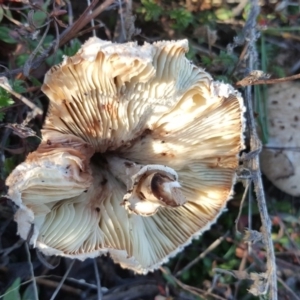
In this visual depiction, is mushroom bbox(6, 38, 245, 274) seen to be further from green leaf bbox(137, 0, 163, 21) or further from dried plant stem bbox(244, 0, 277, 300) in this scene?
green leaf bbox(137, 0, 163, 21)

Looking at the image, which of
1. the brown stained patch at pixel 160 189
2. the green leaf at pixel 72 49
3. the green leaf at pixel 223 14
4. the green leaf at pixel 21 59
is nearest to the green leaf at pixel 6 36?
the green leaf at pixel 21 59

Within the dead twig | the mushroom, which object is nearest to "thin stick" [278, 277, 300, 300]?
the dead twig

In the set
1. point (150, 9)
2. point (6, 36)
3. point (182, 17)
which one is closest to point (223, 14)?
point (182, 17)

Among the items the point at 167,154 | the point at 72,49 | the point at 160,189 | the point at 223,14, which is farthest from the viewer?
the point at 223,14

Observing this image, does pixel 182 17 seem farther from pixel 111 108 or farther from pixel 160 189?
pixel 160 189

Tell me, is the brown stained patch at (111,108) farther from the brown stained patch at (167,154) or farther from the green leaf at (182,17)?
the green leaf at (182,17)

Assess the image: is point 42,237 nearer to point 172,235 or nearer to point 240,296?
point 172,235

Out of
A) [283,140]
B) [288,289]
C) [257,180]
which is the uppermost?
[283,140]
